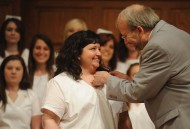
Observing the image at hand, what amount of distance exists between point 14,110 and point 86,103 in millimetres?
922

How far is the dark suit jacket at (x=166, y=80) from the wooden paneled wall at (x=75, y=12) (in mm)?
2420

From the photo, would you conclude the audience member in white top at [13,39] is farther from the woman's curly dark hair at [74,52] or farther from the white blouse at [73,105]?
the white blouse at [73,105]

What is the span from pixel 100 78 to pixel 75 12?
92.8 inches

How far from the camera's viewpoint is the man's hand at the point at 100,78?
Result: 7.25 ft

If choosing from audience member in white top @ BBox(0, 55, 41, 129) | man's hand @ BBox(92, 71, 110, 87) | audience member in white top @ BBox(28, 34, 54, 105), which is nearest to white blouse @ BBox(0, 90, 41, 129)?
audience member in white top @ BBox(0, 55, 41, 129)

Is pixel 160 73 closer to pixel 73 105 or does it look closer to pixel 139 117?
pixel 73 105

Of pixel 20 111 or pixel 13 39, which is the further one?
pixel 13 39

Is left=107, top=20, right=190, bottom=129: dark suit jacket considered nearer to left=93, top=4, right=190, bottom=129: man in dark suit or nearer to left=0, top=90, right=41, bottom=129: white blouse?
left=93, top=4, right=190, bottom=129: man in dark suit

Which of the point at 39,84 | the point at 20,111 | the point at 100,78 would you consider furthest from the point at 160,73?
the point at 39,84

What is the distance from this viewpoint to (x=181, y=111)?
1938 millimetres

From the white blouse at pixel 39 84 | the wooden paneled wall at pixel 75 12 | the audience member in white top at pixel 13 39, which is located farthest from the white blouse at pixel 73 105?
the wooden paneled wall at pixel 75 12

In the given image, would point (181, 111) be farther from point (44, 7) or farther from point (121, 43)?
point (44, 7)

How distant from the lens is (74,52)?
7.95ft

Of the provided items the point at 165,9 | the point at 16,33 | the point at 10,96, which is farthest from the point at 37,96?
the point at 165,9
